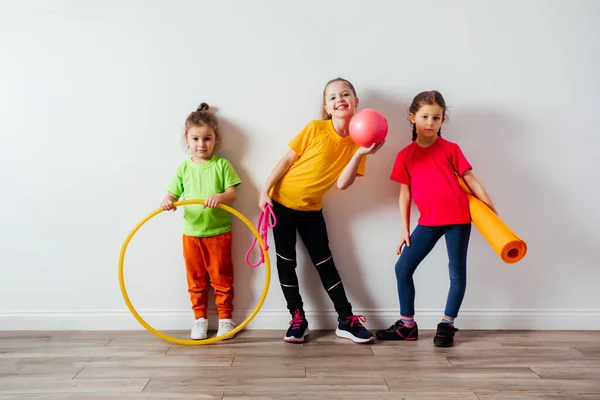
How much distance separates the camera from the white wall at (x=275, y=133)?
2605 millimetres

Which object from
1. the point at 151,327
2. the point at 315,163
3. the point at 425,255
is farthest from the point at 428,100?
the point at 151,327

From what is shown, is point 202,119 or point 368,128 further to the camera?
point 202,119

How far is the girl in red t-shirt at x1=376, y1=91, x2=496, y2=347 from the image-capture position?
2.44m

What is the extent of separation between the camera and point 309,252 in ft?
8.54

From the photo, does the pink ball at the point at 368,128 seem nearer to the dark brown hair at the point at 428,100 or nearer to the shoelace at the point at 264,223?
the dark brown hair at the point at 428,100

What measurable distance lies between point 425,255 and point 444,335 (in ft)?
1.30

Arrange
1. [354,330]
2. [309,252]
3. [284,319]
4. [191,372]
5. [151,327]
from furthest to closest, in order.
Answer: [284,319], [309,252], [354,330], [151,327], [191,372]

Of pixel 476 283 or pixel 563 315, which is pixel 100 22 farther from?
pixel 563 315

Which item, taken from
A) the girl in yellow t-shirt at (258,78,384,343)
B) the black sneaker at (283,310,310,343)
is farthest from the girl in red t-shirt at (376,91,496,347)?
the black sneaker at (283,310,310,343)

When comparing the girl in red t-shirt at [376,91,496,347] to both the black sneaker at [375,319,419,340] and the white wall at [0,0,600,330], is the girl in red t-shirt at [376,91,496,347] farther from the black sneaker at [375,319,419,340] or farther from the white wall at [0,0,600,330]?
the white wall at [0,0,600,330]

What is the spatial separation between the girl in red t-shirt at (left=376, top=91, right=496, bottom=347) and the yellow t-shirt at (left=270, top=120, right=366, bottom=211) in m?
0.28

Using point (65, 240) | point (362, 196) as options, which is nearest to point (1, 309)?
point (65, 240)

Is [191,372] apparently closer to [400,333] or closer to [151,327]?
[151,327]

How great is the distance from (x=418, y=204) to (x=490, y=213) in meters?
0.35
